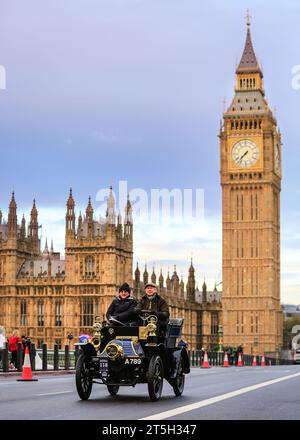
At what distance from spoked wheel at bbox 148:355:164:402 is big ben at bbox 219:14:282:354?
304ft

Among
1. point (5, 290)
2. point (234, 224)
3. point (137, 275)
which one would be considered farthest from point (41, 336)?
point (234, 224)

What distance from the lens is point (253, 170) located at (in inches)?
4299

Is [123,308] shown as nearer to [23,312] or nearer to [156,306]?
[156,306]

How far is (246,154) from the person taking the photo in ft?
359

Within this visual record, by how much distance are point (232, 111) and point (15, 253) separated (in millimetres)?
33723

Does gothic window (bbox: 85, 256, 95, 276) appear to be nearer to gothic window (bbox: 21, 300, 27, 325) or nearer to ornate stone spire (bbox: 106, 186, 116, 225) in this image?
ornate stone spire (bbox: 106, 186, 116, 225)

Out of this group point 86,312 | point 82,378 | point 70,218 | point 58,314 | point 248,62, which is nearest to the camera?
point 82,378

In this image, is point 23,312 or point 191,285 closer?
point 23,312

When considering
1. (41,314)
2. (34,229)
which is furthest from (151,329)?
(34,229)

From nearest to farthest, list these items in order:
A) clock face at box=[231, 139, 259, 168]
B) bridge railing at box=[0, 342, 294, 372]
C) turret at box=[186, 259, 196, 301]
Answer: bridge railing at box=[0, 342, 294, 372], clock face at box=[231, 139, 259, 168], turret at box=[186, 259, 196, 301]

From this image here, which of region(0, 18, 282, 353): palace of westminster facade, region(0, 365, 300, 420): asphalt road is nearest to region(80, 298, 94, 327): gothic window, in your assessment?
region(0, 18, 282, 353): palace of westminster facade

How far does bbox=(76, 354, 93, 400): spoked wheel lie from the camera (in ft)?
48.3

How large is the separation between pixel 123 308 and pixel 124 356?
94 cm

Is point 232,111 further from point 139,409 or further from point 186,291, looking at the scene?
point 139,409
